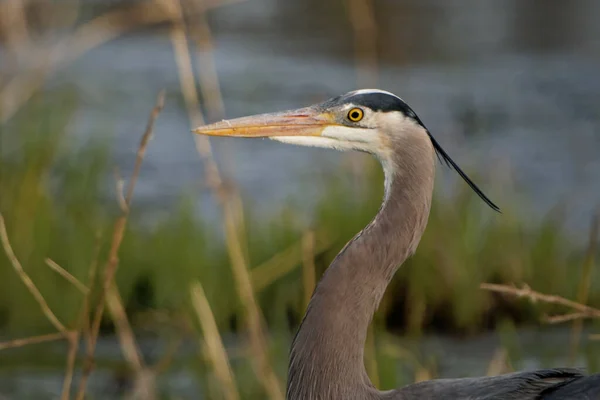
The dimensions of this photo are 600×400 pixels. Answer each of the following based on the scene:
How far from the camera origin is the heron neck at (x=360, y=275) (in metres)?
3.08

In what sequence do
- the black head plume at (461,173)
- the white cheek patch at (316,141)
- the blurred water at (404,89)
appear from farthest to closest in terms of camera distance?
the blurred water at (404,89) < the white cheek patch at (316,141) < the black head plume at (461,173)

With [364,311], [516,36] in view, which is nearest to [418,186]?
[364,311]

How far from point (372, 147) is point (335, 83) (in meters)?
7.97

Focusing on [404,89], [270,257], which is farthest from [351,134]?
[404,89]

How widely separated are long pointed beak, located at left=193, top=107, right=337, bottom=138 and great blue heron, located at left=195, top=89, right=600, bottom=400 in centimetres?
6

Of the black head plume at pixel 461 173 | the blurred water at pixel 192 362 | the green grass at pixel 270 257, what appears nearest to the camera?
the black head plume at pixel 461 173

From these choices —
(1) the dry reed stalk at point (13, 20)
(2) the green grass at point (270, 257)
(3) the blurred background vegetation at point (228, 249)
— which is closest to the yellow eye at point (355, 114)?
(3) the blurred background vegetation at point (228, 249)

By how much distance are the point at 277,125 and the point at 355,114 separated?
0.74 feet

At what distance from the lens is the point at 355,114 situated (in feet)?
10.3

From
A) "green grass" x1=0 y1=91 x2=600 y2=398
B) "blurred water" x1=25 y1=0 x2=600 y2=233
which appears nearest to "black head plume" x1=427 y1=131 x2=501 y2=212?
"green grass" x1=0 y1=91 x2=600 y2=398

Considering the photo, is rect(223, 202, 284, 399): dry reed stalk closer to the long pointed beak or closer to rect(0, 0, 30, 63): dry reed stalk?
the long pointed beak

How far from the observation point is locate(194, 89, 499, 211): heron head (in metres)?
3.09

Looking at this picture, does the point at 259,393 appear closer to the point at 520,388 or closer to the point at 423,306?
the point at 423,306

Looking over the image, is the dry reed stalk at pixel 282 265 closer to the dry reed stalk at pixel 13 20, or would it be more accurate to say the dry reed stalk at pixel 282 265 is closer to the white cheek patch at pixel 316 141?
the dry reed stalk at pixel 13 20
